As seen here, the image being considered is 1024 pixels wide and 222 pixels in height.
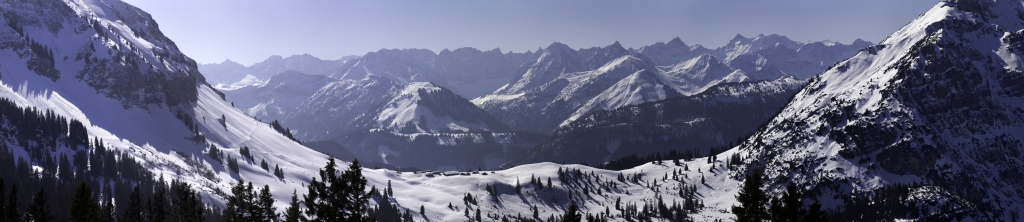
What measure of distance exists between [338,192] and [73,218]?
1323 inches

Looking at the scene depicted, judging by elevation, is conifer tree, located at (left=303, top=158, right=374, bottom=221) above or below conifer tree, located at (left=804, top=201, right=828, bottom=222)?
above

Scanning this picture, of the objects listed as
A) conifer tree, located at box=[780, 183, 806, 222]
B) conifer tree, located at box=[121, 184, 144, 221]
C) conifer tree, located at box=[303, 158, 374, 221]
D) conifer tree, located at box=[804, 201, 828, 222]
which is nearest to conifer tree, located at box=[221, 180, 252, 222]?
conifer tree, located at box=[121, 184, 144, 221]

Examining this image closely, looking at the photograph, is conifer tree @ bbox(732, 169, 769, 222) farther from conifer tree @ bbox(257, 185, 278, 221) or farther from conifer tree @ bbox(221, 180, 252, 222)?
conifer tree @ bbox(221, 180, 252, 222)

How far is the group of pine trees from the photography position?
185ft

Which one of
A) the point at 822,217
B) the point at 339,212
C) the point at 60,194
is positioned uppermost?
the point at 60,194

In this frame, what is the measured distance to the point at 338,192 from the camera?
53938 millimetres

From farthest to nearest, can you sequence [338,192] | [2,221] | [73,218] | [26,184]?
[26,184] < [2,221] < [73,218] < [338,192]

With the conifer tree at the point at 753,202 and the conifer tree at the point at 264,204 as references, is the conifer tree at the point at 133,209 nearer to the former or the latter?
the conifer tree at the point at 264,204

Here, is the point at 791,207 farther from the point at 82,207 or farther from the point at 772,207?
the point at 82,207

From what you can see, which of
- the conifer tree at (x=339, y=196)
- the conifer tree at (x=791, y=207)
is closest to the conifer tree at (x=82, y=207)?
the conifer tree at (x=339, y=196)

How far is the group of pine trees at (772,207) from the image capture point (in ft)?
185

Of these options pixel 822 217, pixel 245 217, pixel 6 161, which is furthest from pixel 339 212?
pixel 6 161

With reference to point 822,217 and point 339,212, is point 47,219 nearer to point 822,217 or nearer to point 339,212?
point 339,212

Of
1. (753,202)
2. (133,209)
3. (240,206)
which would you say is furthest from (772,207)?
(133,209)
